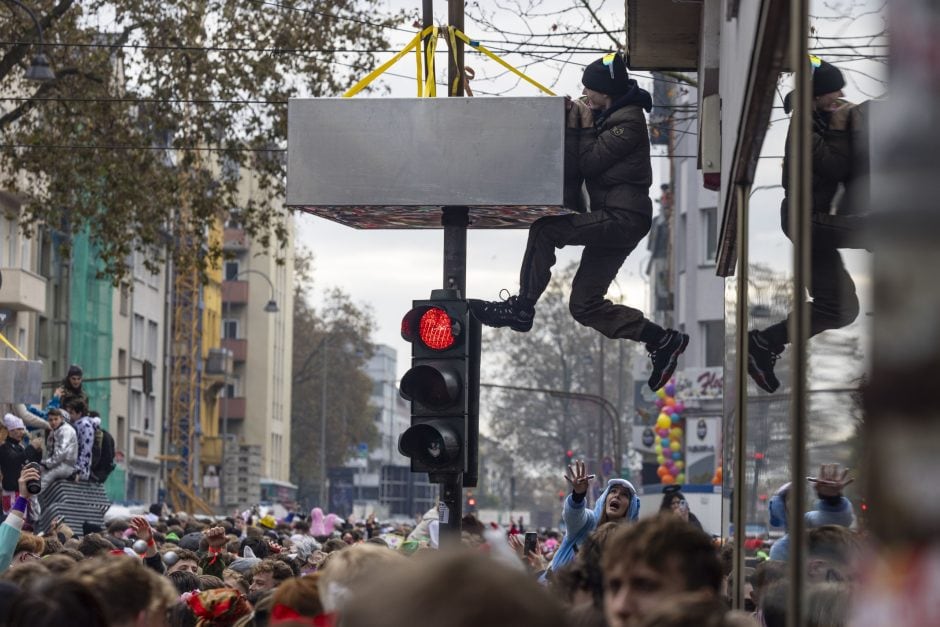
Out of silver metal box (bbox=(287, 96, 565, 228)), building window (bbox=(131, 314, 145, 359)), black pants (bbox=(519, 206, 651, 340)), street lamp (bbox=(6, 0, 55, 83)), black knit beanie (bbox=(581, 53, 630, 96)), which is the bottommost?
black pants (bbox=(519, 206, 651, 340))

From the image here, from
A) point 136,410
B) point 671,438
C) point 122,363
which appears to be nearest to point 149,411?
point 136,410

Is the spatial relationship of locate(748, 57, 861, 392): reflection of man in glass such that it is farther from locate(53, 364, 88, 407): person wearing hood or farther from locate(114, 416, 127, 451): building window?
locate(114, 416, 127, 451): building window

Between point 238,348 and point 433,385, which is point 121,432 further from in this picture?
point 433,385

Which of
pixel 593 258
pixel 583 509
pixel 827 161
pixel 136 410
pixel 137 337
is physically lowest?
pixel 583 509

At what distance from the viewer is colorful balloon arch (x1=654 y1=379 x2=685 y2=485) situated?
5450 centimetres

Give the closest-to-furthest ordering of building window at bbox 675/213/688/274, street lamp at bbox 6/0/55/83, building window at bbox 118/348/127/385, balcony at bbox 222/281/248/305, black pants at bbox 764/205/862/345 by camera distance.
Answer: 1. black pants at bbox 764/205/862/345
2. street lamp at bbox 6/0/55/83
3. building window at bbox 675/213/688/274
4. building window at bbox 118/348/127/385
5. balcony at bbox 222/281/248/305

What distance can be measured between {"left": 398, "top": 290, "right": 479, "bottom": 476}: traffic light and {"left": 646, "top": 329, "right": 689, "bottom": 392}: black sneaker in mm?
1270

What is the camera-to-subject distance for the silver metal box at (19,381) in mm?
16625

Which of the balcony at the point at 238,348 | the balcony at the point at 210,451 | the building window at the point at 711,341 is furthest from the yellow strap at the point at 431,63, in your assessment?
the balcony at the point at 238,348

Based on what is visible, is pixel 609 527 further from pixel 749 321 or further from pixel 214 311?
pixel 214 311

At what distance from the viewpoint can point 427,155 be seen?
9.89 m

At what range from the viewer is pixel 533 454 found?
107 metres

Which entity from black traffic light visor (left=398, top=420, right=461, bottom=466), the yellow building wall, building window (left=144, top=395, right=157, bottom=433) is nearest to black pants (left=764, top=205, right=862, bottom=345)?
black traffic light visor (left=398, top=420, right=461, bottom=466)

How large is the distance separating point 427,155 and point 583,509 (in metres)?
1.98
